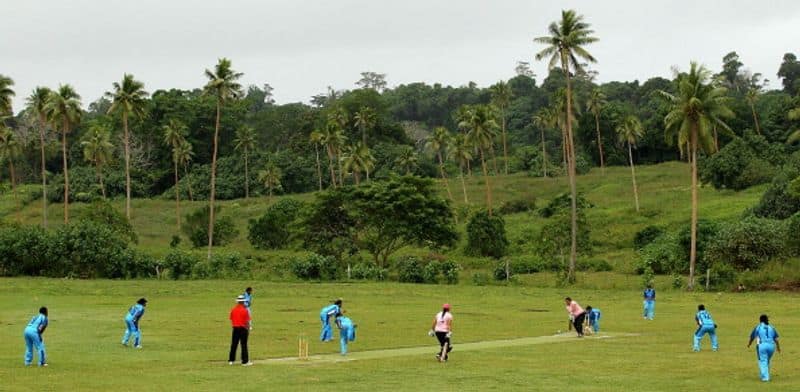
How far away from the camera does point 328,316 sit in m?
34.6

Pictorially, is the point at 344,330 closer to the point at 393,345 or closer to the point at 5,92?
the point at 393,345

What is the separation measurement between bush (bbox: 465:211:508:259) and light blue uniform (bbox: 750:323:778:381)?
6751 centimetres

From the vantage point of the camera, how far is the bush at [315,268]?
3024 inches

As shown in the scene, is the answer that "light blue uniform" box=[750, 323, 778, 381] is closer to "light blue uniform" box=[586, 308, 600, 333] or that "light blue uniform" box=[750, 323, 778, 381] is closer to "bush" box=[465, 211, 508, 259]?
"light blue uniform" box=[586, 308, 600, 333]

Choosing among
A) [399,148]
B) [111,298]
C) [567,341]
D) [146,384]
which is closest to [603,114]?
[399,148]

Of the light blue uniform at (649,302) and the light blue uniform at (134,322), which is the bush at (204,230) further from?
the light blue uniform at (134,322)

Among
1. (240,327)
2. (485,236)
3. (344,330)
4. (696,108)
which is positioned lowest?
(344,330)

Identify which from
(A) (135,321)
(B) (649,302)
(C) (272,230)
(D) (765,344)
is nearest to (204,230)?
(C) (272,230)

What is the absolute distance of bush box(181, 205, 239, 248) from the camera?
107 metres

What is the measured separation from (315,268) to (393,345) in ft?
140

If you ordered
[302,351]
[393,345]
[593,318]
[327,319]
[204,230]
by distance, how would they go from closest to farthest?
1. [302,351]
2. [393,345]
3. [327,319]
4. [593,318]
5. [204,230]

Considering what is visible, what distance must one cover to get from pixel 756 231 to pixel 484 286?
63.0 ft

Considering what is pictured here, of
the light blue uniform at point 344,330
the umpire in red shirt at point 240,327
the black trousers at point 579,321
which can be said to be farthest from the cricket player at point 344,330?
the black trousers at point 579,321

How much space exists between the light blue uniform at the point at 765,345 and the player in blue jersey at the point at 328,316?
13402mm
